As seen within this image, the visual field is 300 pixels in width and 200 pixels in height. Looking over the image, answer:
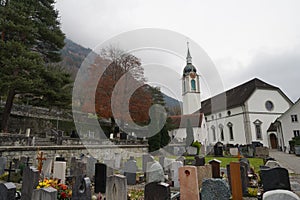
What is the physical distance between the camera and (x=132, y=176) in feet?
23.7

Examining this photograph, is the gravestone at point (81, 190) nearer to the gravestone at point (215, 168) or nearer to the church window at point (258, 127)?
the gravestone at point (215, 168)

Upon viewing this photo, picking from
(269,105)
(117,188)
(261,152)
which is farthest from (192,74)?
(117,188)

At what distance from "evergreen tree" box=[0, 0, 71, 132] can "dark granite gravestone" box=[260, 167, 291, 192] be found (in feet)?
38.5

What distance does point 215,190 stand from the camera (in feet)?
13.5

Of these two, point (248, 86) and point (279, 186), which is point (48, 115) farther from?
point (248, 86)

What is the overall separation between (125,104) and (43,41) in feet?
24.0

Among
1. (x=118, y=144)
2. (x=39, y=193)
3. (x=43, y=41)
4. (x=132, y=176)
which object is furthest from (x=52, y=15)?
(x=39, y=193)

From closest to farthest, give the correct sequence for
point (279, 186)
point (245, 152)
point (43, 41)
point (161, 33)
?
point (279, 186) → point (161, 33) → point (43, 41) → point (245, 152)

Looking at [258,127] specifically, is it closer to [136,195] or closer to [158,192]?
[136,195]

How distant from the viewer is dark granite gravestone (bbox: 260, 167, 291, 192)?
158 inches

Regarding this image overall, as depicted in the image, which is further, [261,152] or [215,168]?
[261,152]

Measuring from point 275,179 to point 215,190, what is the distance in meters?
1.20

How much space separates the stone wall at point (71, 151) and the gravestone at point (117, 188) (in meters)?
6.98

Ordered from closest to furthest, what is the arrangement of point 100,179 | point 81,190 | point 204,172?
point 81,190, point 100,179, point 204,172
